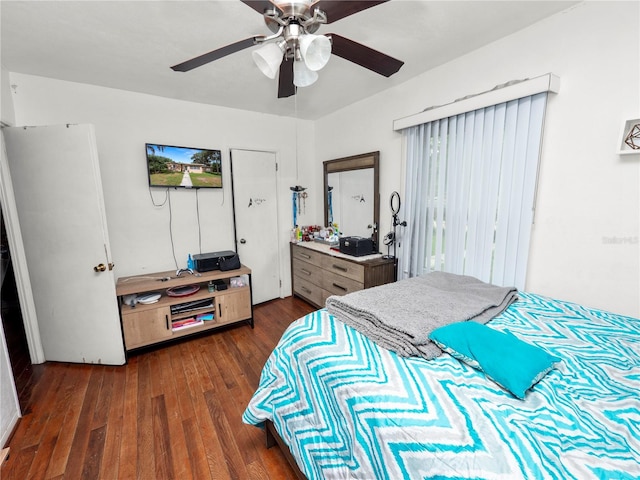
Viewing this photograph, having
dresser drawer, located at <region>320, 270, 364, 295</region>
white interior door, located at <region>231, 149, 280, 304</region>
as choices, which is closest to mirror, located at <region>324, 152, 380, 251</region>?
dresser drawer, located at <region>320, 270, 364, 295</region>

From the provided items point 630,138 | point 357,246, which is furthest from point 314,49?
point 357,246

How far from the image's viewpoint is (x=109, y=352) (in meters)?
2.30

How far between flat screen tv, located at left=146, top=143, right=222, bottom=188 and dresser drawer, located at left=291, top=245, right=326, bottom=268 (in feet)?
4.07

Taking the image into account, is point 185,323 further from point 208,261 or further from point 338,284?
point 338,284

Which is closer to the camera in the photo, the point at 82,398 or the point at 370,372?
the point at 370,372

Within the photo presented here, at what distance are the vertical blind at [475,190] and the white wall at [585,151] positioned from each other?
10 centimetres

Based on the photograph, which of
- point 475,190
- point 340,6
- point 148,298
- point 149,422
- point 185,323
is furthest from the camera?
point 185,323

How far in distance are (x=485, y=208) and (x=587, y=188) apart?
0.55 meters

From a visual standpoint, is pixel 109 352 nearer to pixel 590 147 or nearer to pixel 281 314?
pixel 281 314

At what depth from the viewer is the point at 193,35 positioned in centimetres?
179

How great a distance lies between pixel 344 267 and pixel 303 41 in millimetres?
2006

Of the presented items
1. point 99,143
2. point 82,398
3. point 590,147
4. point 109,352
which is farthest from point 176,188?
point 590,147

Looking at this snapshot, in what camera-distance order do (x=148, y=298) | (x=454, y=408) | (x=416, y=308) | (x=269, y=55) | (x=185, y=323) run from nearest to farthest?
1. (x=454, y=408)
2. (x=269, y=55)
3. (x=416, y=308)
4. (x=148, y=298)
5. (x=185, y=323)

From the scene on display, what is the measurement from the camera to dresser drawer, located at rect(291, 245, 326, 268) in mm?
3217
